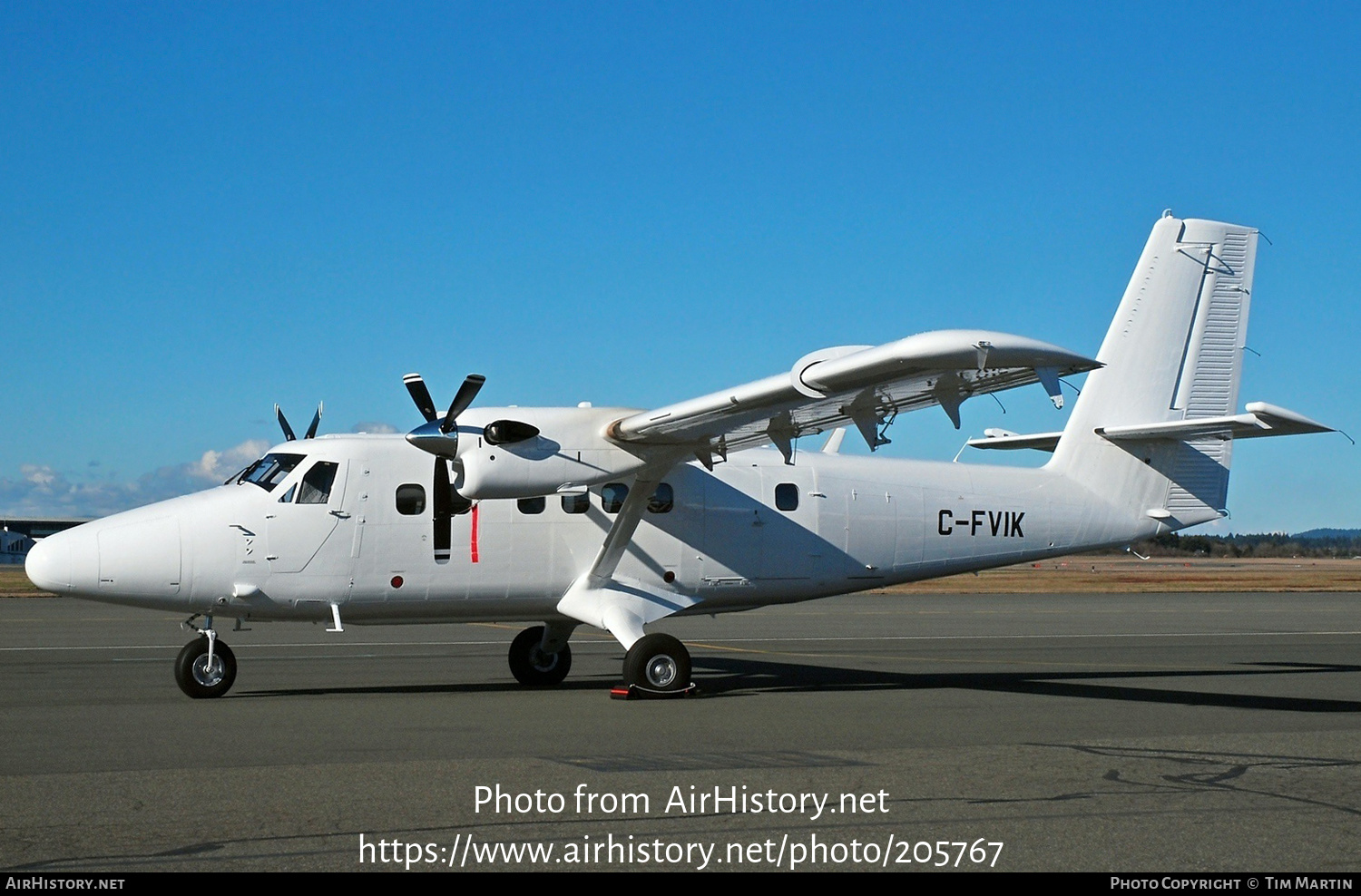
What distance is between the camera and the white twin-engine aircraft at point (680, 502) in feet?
48.0

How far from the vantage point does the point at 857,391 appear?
12.6 m

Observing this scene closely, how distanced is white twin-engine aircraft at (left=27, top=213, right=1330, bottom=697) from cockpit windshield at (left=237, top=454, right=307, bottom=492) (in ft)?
0.09

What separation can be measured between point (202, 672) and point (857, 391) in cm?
815

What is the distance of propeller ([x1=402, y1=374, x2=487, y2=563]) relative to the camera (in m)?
14.8

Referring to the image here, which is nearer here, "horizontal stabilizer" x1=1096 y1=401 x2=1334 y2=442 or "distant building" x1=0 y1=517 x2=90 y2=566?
"horizontal stabilizer" x1=1096 y1=401 x2=1334 y2=442

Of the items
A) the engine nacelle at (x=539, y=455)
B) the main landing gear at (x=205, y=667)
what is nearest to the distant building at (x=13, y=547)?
the main landing gear at (x=205, y=667)

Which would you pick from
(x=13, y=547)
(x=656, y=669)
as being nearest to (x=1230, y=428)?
(x=656, y=669)

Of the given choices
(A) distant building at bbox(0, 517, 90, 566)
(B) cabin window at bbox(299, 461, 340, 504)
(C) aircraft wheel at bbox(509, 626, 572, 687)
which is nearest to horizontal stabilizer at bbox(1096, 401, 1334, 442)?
(C) aircraft wheel at bbox(509, 626, 572, 687)

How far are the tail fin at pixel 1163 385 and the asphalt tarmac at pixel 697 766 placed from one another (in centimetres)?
262

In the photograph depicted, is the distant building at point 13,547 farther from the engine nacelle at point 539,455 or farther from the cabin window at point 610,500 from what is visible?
the engine nacelle at point 539,455

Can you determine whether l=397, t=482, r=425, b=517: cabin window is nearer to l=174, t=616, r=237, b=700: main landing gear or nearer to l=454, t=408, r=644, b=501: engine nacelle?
l=454, t=408, r=644, b=501: engine nacelle

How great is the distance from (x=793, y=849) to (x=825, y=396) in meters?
6.32
